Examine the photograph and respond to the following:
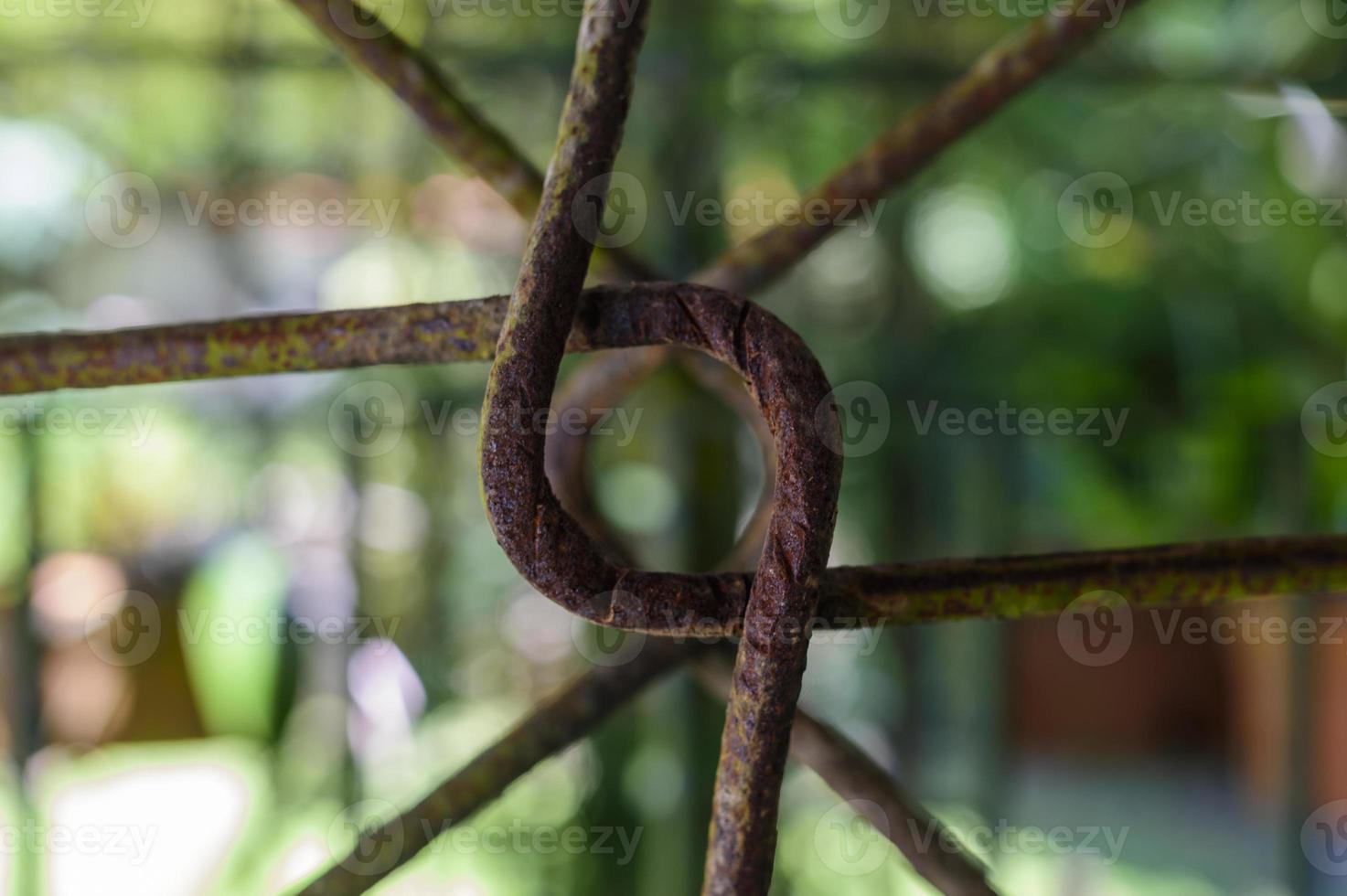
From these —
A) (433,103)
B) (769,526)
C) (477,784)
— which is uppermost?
(433,103)

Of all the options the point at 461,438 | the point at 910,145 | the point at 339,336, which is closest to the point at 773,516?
the point at 339,336

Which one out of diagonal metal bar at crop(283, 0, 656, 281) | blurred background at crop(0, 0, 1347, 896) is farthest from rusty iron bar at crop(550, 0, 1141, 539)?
blurred background at crop(0, 0, 1347, 896)

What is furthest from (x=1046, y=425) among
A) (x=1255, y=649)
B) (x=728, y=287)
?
(x=728, y=287)

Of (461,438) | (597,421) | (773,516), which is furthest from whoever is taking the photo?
(461,438)

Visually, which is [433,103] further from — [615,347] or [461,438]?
[461,438]

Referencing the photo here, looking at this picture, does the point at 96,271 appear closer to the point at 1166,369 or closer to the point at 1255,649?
the point at 1166,369

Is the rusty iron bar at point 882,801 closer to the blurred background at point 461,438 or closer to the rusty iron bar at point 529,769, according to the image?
the rusty iron bar at point 529,769

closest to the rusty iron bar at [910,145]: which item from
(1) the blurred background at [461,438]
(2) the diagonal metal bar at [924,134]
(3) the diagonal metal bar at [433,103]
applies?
(2) the diagonal metal bar at [924,134]

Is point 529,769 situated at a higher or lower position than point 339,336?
lower
